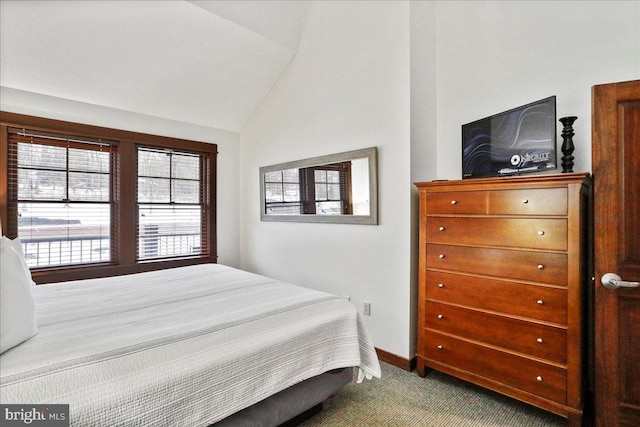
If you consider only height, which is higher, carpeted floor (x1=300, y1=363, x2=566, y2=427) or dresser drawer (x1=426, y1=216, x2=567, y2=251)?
dresser drawer (x1=426, y1=216, x2=567, y2=251)

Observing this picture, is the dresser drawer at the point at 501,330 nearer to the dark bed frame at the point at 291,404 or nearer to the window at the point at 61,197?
the dark bed frame at the point at 291,404

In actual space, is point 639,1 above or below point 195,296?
above

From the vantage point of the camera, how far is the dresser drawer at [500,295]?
184 centimetres

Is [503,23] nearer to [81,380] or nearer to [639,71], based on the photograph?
[639,71]

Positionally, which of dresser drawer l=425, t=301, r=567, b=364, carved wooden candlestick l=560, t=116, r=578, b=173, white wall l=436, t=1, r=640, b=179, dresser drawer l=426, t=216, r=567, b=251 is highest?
white wall l=436, t=1, r=640, b=179

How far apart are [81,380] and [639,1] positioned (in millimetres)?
3509

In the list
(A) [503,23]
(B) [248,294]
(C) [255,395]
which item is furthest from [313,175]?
(C) [255,395]

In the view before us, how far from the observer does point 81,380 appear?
112 cm

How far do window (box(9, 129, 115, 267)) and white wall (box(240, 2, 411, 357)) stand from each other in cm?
183

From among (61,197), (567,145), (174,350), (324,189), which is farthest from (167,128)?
(567,145)

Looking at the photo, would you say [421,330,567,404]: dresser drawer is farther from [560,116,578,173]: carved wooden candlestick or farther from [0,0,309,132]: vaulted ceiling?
[0,0,309,132]: vaulted ceiling

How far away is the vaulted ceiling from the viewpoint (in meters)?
2.62

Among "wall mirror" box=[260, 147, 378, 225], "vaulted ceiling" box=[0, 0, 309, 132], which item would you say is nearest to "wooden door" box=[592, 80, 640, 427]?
"wall mirror" box=[260, 147, 378, 225]

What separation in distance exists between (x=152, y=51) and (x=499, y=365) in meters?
3.88
